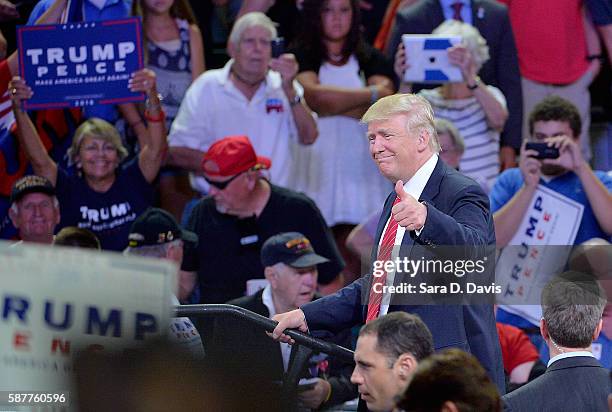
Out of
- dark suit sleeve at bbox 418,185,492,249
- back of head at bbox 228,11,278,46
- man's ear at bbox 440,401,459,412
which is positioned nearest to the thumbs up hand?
dark suit sleeve at bbox 418,185,492,249

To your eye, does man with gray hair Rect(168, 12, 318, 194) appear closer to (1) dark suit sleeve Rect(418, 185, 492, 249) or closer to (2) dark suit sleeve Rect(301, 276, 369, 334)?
(2) dark suit sleeve Rect(301, 276, 369, 334)

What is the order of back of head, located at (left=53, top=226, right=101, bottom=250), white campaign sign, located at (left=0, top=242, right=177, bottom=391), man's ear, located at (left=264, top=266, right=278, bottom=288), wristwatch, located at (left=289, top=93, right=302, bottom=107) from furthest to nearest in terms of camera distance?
wristwatch, located at (left=289, top=93, right=302, bottom=107) < back of head, located at (left=53, top=226, right=101, bottom=250) < man's ear, located at (left=264, top=266, right=278, bottom=288) < white campaign sign, located at (left=0, top=242, right=177, bottom=391)

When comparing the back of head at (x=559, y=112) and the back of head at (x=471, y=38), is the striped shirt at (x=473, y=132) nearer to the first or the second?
the back of head at (x=471, y=38)

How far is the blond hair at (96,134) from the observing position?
718 centimetres

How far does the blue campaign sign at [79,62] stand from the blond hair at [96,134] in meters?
0.13

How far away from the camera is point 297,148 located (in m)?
7.73

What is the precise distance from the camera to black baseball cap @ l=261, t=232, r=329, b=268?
20.7ft

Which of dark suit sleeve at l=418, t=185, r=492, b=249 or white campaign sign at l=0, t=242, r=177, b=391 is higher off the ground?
white campaign sign at l=0, t=242, r=177, b=391

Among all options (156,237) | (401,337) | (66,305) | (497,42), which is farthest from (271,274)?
(66,305)

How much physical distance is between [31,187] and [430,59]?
7.94ft

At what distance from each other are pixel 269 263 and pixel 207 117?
1.49m

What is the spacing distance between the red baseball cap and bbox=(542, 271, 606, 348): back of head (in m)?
2.81

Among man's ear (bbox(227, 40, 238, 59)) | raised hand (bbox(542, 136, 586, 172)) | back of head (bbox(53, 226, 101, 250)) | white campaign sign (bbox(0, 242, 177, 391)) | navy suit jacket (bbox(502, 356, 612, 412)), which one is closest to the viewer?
white campaign sign (bbox(0, 242, 177, 391))

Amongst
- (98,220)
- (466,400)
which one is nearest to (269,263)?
(98,220)
